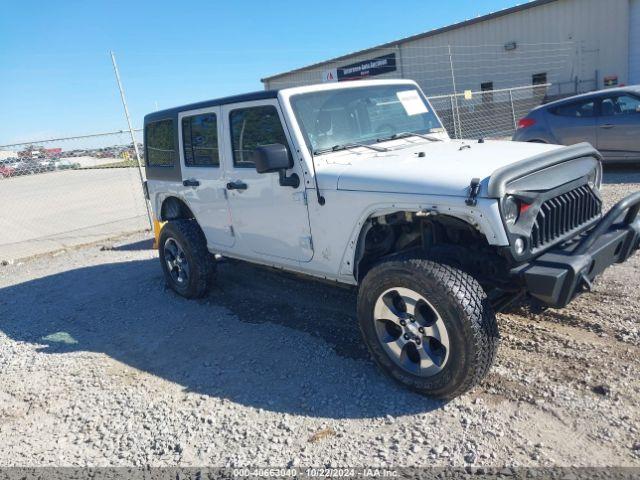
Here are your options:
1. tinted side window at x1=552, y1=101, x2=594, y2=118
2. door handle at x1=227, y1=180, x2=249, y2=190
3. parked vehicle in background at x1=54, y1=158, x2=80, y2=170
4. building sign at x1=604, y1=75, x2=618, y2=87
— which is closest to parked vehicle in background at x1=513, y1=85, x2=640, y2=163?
tinted side window at x1=552, y1=101, x2=594, y2=118

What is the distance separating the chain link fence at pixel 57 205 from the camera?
10.1m

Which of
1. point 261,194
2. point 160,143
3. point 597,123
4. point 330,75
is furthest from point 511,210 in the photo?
point 330,75

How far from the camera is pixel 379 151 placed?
4.09 meters

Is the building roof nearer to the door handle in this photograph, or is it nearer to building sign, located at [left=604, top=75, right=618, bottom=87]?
building sign, located at [left=604, top=75, right=618, bottom=87]

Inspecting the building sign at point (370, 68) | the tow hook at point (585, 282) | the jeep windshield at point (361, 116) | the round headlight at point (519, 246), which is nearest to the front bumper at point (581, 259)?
the tow hook at point (585, 282)

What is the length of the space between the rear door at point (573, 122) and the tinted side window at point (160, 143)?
278 inches

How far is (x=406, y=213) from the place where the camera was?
135 inches

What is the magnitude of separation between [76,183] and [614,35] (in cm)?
2023

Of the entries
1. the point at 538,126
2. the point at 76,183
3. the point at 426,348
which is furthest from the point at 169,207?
the point at 76,183

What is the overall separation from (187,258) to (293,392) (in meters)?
2.37

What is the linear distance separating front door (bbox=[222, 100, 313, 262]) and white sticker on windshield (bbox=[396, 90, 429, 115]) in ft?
4.26

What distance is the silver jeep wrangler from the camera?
3061mm

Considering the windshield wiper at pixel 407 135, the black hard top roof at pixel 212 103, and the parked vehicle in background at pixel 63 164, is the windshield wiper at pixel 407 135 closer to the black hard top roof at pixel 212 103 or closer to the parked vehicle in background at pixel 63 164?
the black hard top roof at pixel 212 103

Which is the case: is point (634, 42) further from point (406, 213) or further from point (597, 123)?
point (406, 213)
